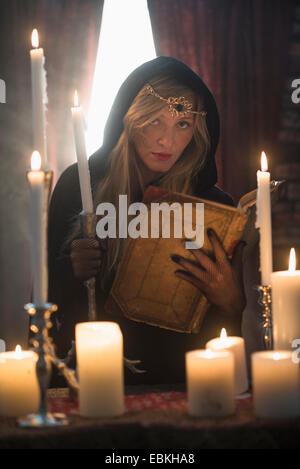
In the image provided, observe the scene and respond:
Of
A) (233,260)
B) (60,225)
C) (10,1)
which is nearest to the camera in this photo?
(233,260)

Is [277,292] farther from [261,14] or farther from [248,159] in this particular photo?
[261,14]

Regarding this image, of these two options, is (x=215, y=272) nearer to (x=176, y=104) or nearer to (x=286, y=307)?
(x=286, y=307)

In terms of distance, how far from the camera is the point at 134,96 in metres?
2.01

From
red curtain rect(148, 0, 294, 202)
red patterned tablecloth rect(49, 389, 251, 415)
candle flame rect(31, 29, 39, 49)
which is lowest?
red patterned tablecloth rect(49, 389, 251, 415)

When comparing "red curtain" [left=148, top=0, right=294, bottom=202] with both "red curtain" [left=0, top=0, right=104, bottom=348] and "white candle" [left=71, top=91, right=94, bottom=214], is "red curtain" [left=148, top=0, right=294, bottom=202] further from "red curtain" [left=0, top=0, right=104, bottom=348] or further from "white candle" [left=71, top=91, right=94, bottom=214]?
"white candle" [left=71, top=91, right=94, bottom=214]

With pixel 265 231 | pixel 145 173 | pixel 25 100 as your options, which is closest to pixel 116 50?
pixel 25 100

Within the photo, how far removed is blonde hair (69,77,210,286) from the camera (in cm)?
201

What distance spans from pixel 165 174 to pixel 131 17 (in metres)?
0.93

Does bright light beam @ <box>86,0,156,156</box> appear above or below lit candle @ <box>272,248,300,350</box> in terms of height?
above

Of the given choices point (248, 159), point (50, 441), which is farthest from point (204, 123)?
point (50, 441)

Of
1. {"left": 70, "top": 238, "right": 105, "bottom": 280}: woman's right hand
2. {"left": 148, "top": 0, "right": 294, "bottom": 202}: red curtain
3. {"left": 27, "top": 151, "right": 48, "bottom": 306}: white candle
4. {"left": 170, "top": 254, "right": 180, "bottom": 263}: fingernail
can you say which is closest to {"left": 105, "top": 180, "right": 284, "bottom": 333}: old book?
{"left": 170, "top": 254, "right": 180, "bottom": 263}: fingernail

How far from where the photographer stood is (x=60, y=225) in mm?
2004

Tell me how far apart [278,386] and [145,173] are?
947 mm

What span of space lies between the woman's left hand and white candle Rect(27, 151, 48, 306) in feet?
1.84
